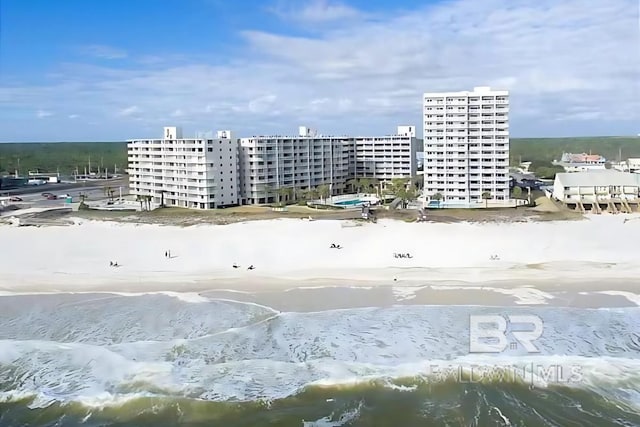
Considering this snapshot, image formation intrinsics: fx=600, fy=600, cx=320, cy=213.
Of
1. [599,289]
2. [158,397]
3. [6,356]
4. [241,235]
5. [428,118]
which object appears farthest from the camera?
[428,118]

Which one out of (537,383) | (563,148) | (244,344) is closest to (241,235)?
(244,344)

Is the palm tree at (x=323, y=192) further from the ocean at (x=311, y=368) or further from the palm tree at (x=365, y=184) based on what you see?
the ocean at (x=311, y=368)

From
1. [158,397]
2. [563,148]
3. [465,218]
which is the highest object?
[563,148]

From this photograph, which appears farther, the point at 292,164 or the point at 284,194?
the point at 292,164

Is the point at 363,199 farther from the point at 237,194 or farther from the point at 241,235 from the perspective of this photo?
the point at 241,235

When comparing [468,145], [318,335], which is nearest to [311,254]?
[318,335]

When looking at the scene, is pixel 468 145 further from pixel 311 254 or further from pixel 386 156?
pixel 311 254

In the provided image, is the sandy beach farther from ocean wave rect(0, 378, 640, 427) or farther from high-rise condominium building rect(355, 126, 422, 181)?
high-rise condominium building rect(355, 126, 422, 181)
